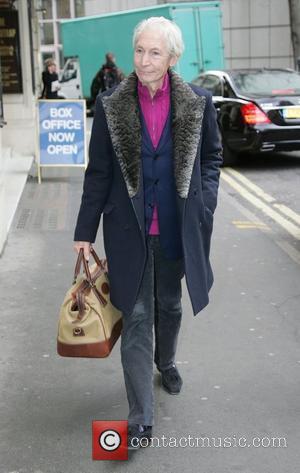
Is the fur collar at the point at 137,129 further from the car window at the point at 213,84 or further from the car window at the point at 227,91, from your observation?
the car window at the point at 213,84

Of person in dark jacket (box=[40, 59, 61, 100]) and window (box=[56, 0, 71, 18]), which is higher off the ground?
window (box=[56, 0, 71, 18])

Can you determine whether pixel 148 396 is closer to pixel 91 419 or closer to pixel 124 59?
pixel 91 419

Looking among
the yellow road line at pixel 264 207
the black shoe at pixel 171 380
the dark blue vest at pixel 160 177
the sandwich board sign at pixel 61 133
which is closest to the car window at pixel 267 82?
the yellow road line at pixel 264 207

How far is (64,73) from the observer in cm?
2736

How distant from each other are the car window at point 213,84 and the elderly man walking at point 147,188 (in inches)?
378

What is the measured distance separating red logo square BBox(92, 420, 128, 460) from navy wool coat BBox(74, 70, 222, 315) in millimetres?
558

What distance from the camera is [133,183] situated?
339 centimetres

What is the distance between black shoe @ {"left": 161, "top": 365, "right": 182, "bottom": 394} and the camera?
4117 mm

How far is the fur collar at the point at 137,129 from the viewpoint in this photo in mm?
3393

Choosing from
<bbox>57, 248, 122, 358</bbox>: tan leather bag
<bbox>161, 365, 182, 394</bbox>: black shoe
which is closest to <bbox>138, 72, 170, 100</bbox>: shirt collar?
<bbox>57, 248, 122, 358</bbox>: tan leather bag

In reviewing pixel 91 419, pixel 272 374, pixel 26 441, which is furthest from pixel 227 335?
pixel 26 441

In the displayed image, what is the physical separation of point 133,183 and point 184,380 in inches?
55.0

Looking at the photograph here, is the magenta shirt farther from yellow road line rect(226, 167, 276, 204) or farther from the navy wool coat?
yellow road line rect(226, 167, 276, 204)

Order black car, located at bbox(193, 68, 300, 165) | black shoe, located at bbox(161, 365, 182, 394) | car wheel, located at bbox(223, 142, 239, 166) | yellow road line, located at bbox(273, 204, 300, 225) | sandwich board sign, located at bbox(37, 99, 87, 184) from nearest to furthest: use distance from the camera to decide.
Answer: black shoe, located at bbox(161, 365, 182, 394) → yellow road line, located at bbox(273, 204, 300, 225) → sandwich board sign, located at bbox(37, 99, 87, 184) → black car, located at bbox(193, 68, 300, 165) → car wheel, located at bbox(223, 142, 239, 166)
